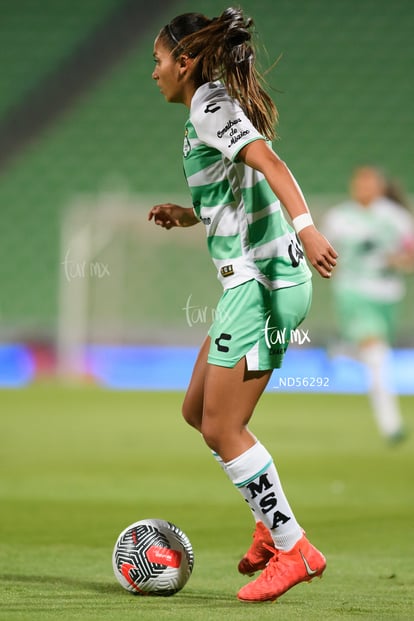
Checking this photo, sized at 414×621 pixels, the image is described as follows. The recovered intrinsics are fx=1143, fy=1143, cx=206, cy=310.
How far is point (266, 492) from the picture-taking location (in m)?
3.83

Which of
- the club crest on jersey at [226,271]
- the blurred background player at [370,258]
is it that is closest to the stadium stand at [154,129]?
the blurred background player at [370,258]

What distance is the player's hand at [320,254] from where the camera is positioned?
11.2 feet

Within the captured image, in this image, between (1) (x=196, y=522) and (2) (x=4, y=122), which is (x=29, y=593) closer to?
(1) (x=196, y=522)

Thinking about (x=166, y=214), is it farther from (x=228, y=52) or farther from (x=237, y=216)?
(x=228, y=52)

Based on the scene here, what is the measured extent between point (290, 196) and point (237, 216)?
40 centimetres

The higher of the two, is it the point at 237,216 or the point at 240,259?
the point at 237,216

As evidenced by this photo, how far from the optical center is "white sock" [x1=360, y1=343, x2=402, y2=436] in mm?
9695

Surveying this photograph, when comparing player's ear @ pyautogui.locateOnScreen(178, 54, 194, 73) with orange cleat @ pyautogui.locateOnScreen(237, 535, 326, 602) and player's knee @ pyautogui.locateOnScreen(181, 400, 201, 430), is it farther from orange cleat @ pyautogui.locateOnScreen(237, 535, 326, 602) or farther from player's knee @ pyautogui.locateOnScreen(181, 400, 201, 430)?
orange cleat @ pyautogui.locateOnScreen(237, 535, 326, 602)

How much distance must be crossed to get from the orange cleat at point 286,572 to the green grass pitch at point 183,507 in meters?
0.05

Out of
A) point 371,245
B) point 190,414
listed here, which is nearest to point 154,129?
point 371,245

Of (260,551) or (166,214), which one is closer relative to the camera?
(260,551)

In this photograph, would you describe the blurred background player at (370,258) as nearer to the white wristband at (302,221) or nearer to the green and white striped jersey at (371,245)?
the green and white striped jersey at (371,245)

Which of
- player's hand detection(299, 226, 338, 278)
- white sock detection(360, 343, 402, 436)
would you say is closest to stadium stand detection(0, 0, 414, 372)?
white sock detection(360, 343, 402, 436)

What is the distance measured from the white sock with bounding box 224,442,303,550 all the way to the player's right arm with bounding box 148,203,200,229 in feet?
3.27
